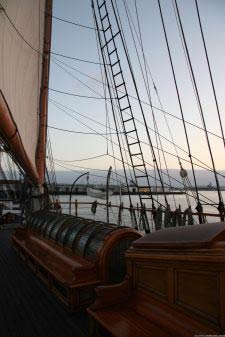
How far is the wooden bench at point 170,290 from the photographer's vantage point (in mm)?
2691

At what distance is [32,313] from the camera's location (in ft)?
14.9

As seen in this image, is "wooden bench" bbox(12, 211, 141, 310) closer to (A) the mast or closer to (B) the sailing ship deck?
(B) the sailing ship deck

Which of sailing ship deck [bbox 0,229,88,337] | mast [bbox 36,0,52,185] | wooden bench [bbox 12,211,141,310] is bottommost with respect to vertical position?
sailing ship deck [bbox 0,229,88,337]

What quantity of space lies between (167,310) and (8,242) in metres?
8.44

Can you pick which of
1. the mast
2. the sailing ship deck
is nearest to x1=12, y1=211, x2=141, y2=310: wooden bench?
the sailing ship deck

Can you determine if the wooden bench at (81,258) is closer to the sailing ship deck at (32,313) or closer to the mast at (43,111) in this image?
the sailing ship deck at (32,313)

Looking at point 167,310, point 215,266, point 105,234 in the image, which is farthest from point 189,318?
point 105,234

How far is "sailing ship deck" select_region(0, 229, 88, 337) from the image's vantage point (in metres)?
3.99

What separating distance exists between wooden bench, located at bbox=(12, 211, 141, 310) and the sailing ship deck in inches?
7.2

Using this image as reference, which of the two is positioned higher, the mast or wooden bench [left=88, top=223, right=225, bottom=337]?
the mast

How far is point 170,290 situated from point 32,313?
2.45m

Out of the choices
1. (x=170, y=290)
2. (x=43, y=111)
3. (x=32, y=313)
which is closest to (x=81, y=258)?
(x=32, y=313)

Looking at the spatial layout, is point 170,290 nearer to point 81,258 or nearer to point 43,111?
point 81,258

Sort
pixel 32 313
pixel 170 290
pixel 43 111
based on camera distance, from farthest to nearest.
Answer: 1. pixel 43 111
2. pixel 32 313
3. pixel 170 290
